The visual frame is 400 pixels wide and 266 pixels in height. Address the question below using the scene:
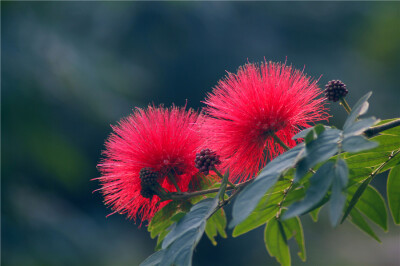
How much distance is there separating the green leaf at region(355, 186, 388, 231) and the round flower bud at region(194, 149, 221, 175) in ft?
1.69

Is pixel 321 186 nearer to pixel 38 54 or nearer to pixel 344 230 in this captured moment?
pixel 38 54

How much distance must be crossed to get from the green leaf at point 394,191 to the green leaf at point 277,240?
0.36 meters

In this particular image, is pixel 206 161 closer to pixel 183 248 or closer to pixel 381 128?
pixel 183 248

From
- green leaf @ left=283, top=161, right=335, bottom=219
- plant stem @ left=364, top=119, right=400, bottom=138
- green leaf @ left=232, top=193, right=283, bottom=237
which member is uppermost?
green leaf @ left=232, top=193, right=283, bottom=237

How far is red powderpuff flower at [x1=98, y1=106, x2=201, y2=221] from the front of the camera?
132cm

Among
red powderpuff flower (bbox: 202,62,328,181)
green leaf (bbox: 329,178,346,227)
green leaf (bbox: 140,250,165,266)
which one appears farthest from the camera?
red powderpuff flower (bbox: 202,62,328,181)

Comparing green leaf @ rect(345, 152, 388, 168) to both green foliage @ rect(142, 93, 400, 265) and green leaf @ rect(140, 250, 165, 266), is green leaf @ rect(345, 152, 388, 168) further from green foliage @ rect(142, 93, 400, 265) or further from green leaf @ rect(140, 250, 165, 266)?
green leaf @ rect(140, 250, 165, 266)

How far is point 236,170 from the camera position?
1.26m

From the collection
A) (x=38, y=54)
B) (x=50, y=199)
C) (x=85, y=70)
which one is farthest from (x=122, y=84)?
(x=50, y=199)

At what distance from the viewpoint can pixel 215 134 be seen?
1.19 meters

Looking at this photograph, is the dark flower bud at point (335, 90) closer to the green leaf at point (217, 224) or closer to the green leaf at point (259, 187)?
the green leaf at point (259, 187)

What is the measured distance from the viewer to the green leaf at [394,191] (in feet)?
4.08

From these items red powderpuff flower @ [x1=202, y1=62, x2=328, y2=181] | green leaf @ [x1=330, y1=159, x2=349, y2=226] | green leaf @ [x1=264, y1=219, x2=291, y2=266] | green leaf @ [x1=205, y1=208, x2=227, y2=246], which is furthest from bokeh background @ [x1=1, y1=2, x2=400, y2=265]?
green leaf @ [x1=330, y1=159, x2=349, y2=226]

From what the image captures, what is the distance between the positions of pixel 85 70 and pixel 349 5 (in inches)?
259
